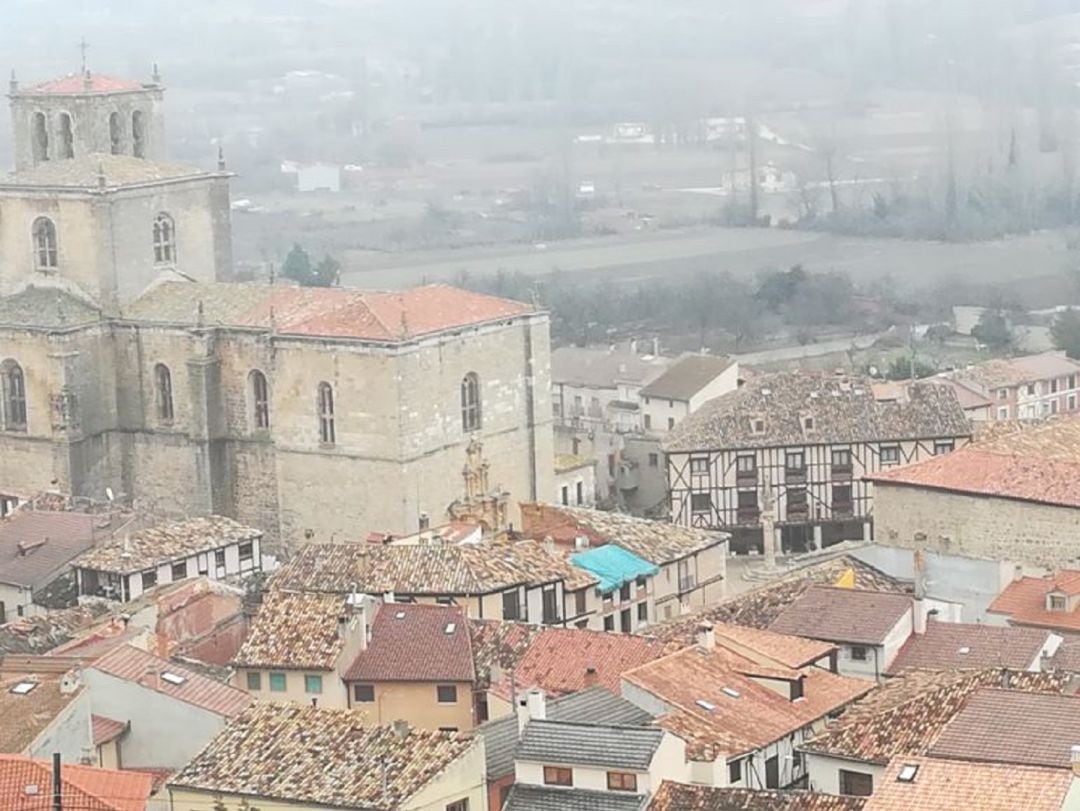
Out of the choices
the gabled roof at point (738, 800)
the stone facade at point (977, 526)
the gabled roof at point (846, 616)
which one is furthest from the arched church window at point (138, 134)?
the gabled roof at point (738, 800)

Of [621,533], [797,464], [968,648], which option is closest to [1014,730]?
[968,648]

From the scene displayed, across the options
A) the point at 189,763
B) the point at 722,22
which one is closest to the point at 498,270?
the point at 722,22

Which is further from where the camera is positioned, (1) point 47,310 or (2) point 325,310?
(1) point 47,310

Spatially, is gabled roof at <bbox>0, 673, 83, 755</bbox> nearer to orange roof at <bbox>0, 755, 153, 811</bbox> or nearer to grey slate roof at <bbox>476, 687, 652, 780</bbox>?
orange roof at <bbox>0, 755, 153, 811</bbox>

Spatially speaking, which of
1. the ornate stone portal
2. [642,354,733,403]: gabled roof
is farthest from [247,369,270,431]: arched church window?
[642,354,733,403]: gabled roof

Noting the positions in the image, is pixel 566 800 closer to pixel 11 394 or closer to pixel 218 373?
pixel 218 373
